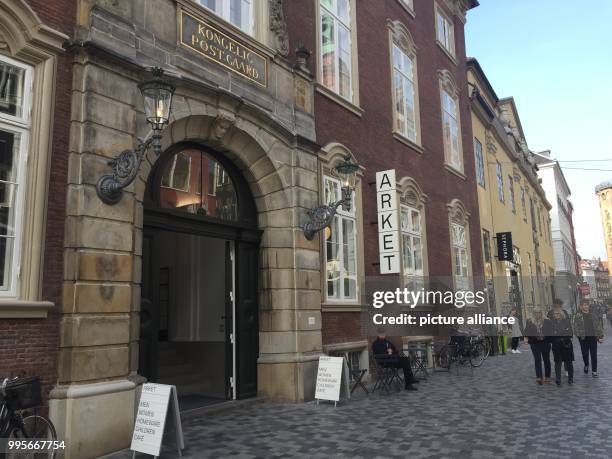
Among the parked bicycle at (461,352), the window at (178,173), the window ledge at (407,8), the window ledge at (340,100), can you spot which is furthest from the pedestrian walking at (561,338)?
the window ledge at (407,8)

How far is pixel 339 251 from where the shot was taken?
11.4 m

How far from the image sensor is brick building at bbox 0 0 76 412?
577 centimetres

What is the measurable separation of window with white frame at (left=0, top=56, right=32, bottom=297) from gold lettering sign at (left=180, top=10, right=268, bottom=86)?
270 centimetres

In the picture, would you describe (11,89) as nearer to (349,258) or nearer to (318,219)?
(318,219)

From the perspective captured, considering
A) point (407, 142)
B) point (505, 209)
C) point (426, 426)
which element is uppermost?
point (505, 209)

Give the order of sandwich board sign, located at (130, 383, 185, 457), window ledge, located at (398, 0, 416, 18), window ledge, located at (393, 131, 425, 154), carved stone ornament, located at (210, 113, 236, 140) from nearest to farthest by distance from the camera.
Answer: sandwich board sign, located at (130, 383, 185, 457) → carved stone ornament, located at (210, 113, 236, 140) → window ledge, located at (393, 131, 425, 154) → window ledge, located at (398, 0, 416, 18)

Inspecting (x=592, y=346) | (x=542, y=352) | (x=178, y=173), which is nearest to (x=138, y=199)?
(x=178, y=173)

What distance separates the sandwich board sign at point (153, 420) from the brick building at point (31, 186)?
1.07 meters

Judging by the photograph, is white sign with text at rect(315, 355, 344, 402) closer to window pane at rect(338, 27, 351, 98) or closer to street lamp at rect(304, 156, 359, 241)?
street lamp at rect(304, 156, 359, 241)

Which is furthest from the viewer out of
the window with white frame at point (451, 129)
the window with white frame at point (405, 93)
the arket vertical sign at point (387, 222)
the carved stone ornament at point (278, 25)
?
the window with white frame at point (451, 129)

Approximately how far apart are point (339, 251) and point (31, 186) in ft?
21.8

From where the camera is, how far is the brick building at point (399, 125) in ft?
37.2

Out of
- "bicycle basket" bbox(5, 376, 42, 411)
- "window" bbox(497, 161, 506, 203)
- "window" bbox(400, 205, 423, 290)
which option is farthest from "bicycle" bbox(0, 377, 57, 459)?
"window" bbox(497, 161, 506, 203)

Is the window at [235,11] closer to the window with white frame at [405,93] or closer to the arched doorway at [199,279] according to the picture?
the arched doorway at [199,279]
